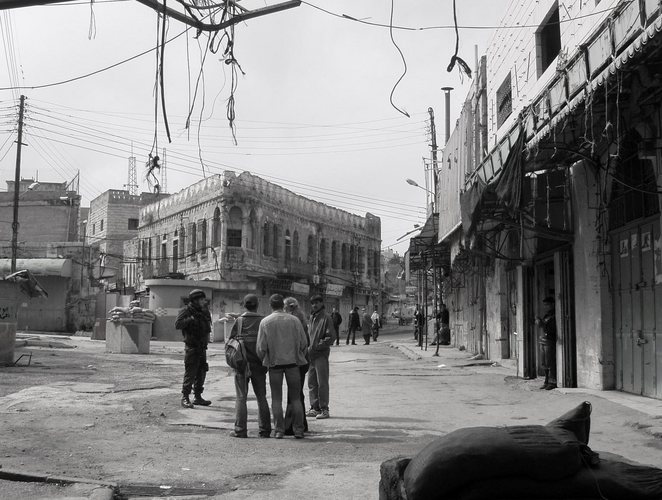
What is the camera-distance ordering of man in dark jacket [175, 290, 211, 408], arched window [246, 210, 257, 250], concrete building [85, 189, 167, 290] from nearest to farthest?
man in dark jacket [175, 290, 211, 408], arched window [246, 210, 257, 250], concrete building [85, 189, 167, 290]

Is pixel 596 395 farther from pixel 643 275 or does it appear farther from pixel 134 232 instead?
pixel 134 232

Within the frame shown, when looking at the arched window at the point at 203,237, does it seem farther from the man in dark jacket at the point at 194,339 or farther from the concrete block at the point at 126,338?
the man in dark jacket at the point at 194,339

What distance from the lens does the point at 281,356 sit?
7875mm

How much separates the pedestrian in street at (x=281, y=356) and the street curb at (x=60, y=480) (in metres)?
2.72

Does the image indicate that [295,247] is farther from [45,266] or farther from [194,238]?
[45,266]

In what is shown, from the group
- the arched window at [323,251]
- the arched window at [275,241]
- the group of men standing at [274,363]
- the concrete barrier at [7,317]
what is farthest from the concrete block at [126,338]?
the arched window at [323,251]

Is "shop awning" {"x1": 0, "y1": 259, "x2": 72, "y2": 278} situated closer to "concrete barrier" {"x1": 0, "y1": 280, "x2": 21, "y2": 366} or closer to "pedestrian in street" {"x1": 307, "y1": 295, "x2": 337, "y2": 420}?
"concrete barrier" {"x1": 0, "y1": 280, "x2": 21, "y2": 366}

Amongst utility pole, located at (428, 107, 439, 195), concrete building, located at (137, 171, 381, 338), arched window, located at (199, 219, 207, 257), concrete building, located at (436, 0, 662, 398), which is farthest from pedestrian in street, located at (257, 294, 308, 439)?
arched window, located at (199, 219, 207, 257)

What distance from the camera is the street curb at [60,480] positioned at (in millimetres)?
5141

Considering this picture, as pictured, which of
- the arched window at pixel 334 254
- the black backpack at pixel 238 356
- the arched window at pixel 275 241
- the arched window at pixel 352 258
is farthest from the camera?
the arched window at pixel 352 258

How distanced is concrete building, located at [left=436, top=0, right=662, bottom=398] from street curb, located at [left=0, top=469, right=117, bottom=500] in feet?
20.5

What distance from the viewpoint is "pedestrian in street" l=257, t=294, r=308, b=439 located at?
7.89 m

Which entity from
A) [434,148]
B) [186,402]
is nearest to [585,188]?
[186,402]

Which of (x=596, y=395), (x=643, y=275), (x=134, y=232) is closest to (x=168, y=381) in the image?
(x=596, y=395)
